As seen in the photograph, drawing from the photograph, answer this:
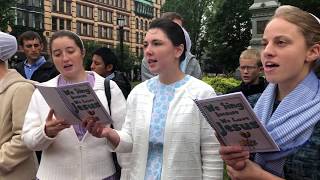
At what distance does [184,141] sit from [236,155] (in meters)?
0.75

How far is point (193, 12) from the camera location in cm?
5338

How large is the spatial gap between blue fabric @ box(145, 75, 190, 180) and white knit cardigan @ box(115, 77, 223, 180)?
0.11 ft

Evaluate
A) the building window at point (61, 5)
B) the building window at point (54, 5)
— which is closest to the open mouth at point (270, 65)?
the building window at point (54, 5)

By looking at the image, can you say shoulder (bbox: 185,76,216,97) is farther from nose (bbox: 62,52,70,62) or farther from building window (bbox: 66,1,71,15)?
building window (bbox: 66,1,71,15)

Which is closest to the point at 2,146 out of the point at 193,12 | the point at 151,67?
the point at 151,67

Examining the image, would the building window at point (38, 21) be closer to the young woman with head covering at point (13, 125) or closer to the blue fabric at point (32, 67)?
the blue fabric at point (32, 67)

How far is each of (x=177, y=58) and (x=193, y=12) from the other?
51103 millimetres

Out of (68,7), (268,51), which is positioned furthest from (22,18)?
(268,51)

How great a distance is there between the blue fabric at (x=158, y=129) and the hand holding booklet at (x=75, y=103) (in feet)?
1.05

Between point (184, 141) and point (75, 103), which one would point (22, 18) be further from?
point (184, 141)

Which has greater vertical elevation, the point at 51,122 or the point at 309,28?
the point at 309,28

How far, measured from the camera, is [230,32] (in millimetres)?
40500

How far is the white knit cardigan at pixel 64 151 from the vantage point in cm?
329

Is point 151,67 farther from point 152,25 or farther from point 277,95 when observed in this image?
point 277,95
